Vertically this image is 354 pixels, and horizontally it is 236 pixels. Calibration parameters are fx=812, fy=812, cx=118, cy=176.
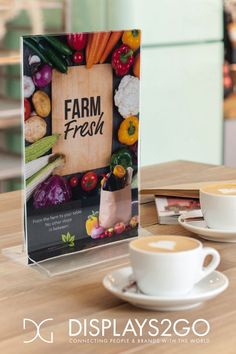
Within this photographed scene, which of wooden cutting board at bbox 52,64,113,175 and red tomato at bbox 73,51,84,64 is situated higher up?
red tomato at bbox 73,51,84,64

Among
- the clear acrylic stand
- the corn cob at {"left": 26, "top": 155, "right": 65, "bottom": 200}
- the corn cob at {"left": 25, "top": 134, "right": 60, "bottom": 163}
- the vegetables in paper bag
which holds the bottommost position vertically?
the clear acrylic stand

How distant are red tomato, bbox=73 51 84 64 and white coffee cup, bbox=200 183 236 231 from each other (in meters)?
0.31

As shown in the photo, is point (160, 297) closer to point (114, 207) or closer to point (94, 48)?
point (114, 207)

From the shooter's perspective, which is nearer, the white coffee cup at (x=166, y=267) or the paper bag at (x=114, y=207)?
the white coffee cup at (x=166, y=267)

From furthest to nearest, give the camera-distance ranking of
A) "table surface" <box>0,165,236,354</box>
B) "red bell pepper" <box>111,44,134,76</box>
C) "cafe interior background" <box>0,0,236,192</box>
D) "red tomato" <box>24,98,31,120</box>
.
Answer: "cafe interior background" <box>0,0,236,192</box>
"red bell pepper" <box>111,44,134,76</box>
"red tomato" <box>24,98,31,120</box>
"table surface" <box>0,165,236,354</box>

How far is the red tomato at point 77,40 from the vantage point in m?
1.25

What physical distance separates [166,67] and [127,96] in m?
2.39

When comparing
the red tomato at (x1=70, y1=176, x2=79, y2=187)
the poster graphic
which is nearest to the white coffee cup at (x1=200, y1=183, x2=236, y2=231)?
the poster graphic

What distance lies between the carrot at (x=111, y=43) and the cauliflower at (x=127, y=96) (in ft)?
0.18

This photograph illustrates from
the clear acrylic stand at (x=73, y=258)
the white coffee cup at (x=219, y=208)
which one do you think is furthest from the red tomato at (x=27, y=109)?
the white coffee cup at (x=219, y=208)

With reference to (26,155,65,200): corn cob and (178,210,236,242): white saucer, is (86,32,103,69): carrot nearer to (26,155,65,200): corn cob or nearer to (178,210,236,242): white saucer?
(26,155,65,200): corn cob

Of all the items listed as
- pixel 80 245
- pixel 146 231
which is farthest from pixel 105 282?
pixel 146 231

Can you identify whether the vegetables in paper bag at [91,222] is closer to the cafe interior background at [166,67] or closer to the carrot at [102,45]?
the carrot at [102,45]

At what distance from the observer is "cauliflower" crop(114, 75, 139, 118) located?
4.38ft
